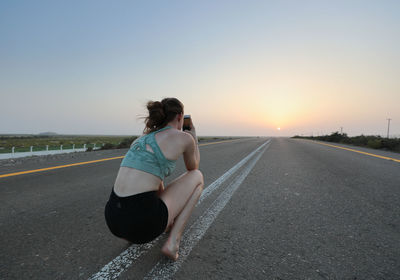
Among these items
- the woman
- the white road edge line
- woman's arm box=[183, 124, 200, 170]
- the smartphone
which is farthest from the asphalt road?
the smartphone

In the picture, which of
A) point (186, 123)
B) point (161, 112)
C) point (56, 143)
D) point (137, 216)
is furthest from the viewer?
point (56, 143)

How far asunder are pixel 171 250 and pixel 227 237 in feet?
2.20

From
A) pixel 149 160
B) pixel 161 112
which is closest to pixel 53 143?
pixel 161 112

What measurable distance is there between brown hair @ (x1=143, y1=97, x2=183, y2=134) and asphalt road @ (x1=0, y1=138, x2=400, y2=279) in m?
1.09

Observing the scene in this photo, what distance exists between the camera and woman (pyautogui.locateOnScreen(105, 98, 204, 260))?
1.62 metres

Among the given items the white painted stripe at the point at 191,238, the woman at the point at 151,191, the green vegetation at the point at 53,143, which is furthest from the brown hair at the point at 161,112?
the green vegetation at the point at 53,143

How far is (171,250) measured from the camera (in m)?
1.65

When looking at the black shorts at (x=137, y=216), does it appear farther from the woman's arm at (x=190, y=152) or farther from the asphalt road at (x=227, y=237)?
the woman's arm at (x=190, y=152)

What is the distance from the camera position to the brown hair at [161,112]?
191 centimetres

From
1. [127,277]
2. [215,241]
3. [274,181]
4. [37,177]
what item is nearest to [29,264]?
[127,277]

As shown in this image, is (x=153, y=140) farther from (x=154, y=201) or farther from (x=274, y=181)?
(x=274, y=181)

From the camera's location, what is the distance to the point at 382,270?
5.32ft

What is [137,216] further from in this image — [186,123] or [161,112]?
[186,123]

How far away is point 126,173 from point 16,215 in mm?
1965
